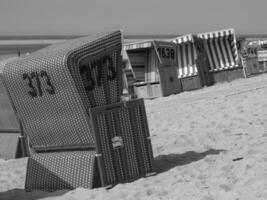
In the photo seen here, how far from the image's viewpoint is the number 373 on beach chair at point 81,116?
227 inches

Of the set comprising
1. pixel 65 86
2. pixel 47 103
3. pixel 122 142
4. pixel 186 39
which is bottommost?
pixel 122 142

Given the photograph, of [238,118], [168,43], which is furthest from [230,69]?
[238,118]

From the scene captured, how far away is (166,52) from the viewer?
19219mm

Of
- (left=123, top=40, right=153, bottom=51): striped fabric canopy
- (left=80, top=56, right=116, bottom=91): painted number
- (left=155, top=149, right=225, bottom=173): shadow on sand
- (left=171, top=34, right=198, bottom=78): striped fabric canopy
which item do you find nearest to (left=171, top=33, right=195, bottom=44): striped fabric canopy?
(left=171, top=34, right=198, bottom=78): striped fabric canopy

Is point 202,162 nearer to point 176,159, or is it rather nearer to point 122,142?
point 176,159

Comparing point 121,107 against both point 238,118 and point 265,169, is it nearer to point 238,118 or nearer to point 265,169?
point 265,169

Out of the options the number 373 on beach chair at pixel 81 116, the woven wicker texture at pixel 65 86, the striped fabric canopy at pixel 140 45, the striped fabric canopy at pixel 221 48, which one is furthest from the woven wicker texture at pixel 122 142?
the striped fabric canopy at pixel 221 48

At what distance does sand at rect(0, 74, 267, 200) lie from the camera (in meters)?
4.90

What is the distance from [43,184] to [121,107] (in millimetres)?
1282

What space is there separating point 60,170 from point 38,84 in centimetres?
97

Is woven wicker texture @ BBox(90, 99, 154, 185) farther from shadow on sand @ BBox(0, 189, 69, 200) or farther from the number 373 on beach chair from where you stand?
shadow on sand @ BBox(0, 189, 69, 200)

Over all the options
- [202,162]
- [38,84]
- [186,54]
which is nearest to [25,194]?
[38,84]

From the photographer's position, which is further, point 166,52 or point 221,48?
point 221,48

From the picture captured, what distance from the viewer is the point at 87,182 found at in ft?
19.1
